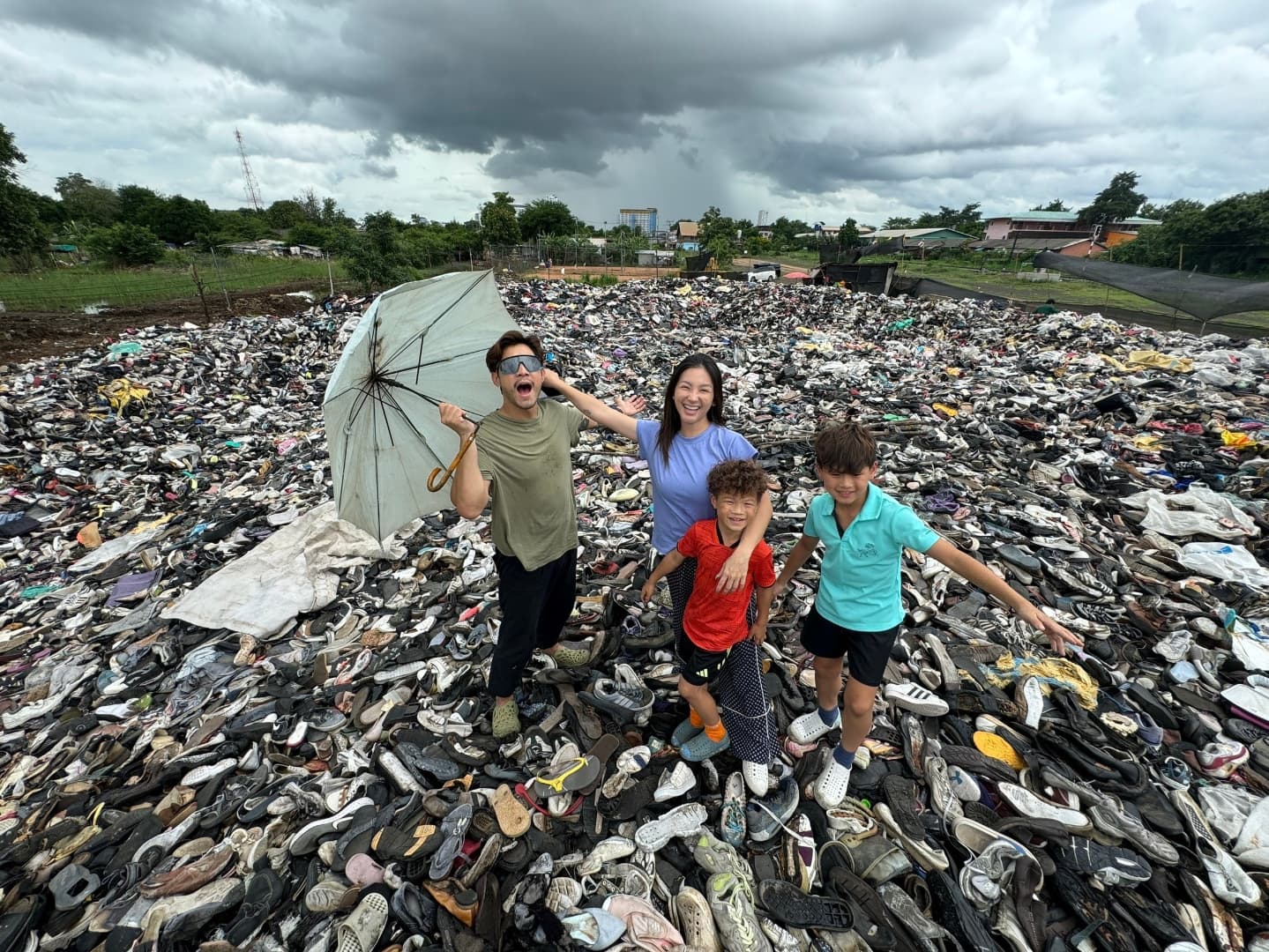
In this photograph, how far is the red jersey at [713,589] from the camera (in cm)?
183

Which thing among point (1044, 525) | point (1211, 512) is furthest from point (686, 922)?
point (1211, 512)

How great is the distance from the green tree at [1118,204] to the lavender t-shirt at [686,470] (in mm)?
64868

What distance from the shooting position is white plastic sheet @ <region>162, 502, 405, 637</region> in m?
3.29

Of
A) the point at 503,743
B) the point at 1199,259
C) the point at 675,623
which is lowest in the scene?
the point at 503,743

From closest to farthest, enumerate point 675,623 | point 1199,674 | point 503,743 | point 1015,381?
point 675,623
point 503,743
point 1199,674
point 1015,381

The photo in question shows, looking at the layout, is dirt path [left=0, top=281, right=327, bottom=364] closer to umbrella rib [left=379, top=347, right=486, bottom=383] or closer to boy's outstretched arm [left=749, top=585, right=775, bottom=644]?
umbrella rib [left=379, top=347, right=486, bottom=383]

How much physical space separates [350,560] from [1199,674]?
5178mm

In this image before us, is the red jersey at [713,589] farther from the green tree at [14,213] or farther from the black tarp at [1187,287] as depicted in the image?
the green tree at [14,213]

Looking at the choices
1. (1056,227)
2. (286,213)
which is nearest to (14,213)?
(286,213)

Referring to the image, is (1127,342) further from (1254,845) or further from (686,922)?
(686,922)

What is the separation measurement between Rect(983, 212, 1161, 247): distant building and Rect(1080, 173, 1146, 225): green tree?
87 cm

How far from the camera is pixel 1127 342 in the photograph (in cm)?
926

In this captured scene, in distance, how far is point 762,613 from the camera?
6.48 feet

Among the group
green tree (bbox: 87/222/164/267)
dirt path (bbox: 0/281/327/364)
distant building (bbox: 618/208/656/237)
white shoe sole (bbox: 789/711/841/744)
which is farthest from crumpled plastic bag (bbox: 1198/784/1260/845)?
distant building (bbox: 618/208/656/237)
